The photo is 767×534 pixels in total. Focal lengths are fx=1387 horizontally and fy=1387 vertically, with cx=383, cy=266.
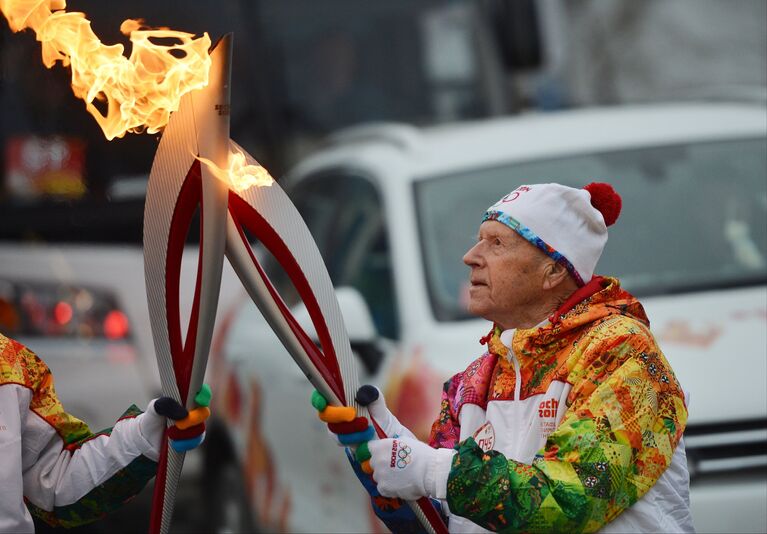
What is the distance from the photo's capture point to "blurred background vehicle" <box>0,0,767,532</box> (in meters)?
4.52

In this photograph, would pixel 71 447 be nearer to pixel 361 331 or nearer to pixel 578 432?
pixel 578 432

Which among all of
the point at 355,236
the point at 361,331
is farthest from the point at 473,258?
the point at 355,236

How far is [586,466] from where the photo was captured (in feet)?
8.39

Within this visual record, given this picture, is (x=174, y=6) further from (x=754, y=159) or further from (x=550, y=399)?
(x=550, y=399)

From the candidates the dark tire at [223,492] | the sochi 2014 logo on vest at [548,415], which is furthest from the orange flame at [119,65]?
the dark tire at [223,492]

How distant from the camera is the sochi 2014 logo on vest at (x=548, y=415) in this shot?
9.00 ft

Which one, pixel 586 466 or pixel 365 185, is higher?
pixel 586 466

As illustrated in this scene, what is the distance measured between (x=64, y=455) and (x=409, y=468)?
2.96 feet

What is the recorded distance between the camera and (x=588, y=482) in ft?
8.37

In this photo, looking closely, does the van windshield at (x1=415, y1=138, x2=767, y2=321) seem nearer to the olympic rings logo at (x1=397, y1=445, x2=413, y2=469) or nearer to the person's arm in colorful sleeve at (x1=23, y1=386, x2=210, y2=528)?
the person's arm in colorful sleeve at (x1=23, y1=386, x2=210, y2=528)

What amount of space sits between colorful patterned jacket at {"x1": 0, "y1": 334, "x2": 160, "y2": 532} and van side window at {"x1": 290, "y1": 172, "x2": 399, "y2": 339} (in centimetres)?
153

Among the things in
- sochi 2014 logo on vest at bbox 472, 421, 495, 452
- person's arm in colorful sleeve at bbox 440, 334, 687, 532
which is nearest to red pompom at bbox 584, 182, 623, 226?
person's arm in colorful sleeve at bbox 440, 334, 687, 532

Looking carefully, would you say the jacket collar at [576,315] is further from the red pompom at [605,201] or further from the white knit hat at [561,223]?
the red pompom at [605,201]

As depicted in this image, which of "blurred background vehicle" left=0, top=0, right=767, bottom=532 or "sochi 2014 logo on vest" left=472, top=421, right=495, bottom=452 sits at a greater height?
"sochi 2014 logo on vest" left=472, top=421, right=495, bottom=452
